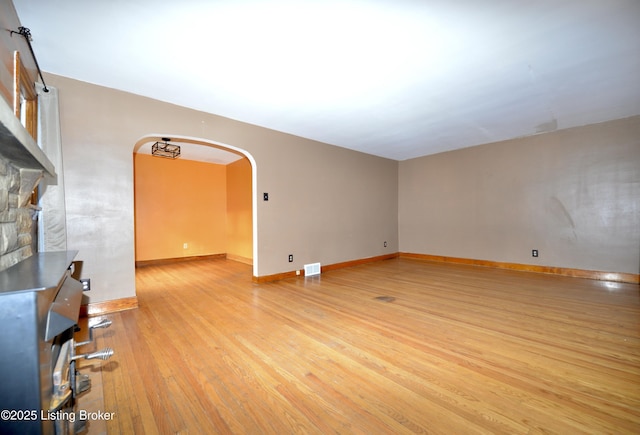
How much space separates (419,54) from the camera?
7.82 ft

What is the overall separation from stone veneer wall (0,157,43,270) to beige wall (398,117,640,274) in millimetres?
6603

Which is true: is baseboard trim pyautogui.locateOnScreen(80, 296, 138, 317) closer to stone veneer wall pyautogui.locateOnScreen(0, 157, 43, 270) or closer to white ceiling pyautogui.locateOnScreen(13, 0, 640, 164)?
stone veneer wall pyautogui.locateOnScreen(0, 157, 43, 270)

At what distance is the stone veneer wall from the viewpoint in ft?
4.19

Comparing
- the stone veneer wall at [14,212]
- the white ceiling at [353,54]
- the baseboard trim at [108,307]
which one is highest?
the white ceiling at [353,54]

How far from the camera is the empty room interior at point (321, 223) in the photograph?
1.40 m

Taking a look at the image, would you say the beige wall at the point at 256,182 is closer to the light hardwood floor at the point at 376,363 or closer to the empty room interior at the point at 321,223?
the empty room interior at the point at 321,223

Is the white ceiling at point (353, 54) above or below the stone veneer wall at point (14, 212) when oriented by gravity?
above

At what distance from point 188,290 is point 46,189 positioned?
2038 millimetres

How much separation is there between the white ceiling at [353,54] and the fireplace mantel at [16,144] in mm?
1232

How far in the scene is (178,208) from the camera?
6332 mm

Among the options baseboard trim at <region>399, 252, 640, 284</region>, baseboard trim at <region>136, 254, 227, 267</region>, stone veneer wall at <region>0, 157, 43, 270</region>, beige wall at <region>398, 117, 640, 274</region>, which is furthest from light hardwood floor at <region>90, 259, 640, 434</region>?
baseboard trim at <region>136, 254, 227, 267</region>

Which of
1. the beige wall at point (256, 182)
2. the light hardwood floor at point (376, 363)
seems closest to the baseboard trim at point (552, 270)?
the light hardwood floor at point (376, 363)

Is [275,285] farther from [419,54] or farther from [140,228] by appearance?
[140,228]

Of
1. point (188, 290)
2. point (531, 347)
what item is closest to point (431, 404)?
point (531, 347)
